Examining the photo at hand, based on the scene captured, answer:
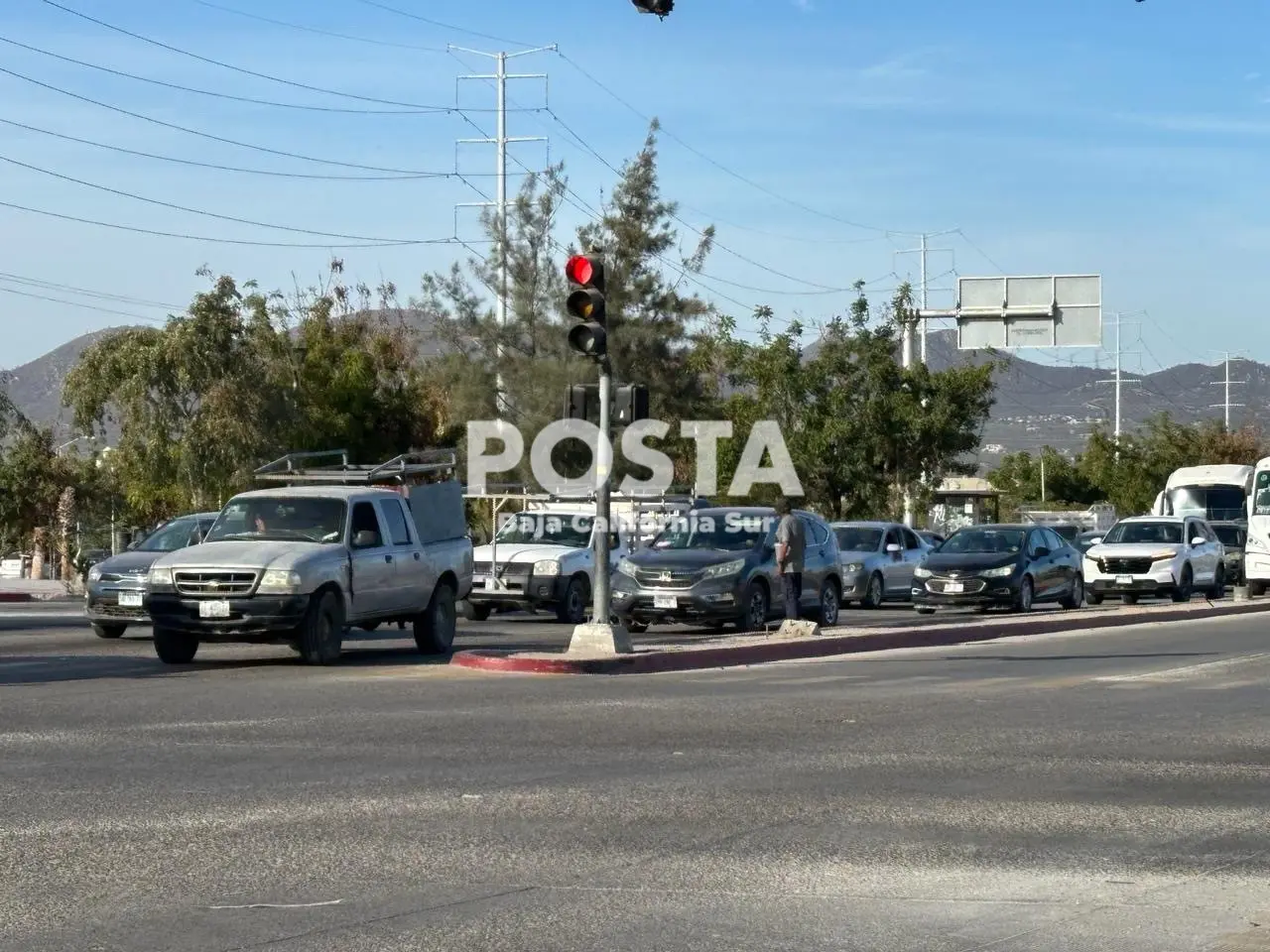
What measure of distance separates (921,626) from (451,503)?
720 centimetres

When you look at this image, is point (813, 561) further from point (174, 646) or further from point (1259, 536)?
point (1259, 536)

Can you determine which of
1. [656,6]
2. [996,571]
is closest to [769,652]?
[656,6]

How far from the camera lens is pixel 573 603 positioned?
28.4m

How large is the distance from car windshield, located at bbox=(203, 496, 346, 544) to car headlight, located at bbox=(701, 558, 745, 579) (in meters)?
→ 6.47

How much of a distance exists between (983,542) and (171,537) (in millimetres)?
14782

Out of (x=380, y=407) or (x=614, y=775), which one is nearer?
(x=614, y=775)

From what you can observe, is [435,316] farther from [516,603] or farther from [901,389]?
[516,603]

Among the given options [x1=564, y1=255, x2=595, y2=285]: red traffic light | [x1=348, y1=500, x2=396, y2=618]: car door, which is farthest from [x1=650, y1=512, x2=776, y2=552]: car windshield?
[x1=564, y1=255, x2=595, y2=285]: red traffic light

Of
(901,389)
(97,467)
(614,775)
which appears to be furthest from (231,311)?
(614,775)

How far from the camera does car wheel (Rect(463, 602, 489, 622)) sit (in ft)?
95.6

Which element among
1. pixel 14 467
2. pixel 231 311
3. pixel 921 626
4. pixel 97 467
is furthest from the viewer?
pixel 97 467

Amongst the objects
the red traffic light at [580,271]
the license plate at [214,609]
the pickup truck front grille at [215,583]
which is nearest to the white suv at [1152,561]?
the red traffic light at [580,271]

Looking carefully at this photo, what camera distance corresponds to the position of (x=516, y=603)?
92.7 feet

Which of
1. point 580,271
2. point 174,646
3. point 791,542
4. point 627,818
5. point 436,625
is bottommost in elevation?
point 627,818
